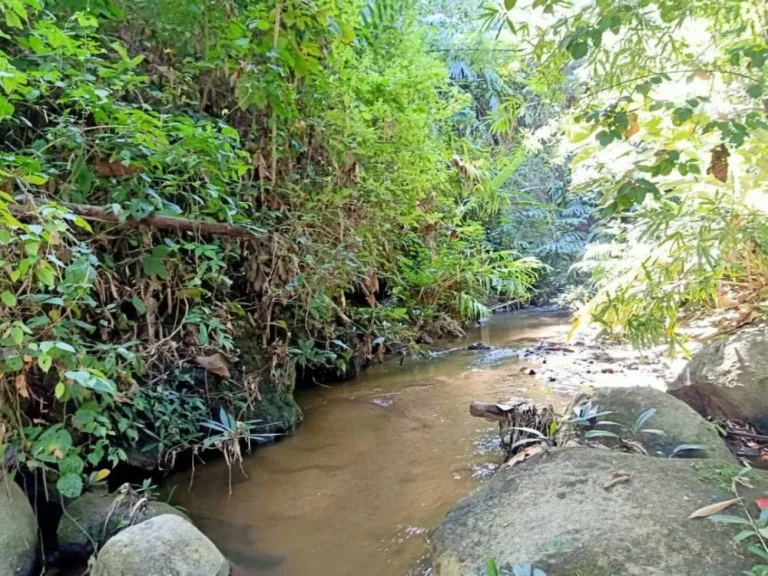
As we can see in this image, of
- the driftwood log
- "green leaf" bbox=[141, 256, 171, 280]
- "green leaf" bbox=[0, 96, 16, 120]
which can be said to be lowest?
the driftwood log

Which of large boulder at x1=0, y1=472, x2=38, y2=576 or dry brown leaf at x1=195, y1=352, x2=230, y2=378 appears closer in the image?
large boulder at x1=0, y1=472, x2=38, y2=576

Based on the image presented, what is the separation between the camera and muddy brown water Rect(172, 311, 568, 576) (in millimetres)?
2352

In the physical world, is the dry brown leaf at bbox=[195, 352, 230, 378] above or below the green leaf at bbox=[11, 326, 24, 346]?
below

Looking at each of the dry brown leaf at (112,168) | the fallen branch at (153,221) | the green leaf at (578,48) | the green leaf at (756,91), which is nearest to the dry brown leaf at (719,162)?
the green leaf at (756,91)

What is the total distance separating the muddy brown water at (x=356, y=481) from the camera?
92.6 inches

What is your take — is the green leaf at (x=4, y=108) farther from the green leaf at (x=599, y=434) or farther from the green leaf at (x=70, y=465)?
the green leaf at (x=599, y=434)

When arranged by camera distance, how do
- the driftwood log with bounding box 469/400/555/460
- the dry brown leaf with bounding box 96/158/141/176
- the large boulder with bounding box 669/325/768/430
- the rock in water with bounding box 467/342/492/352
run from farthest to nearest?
the rock in water with bounding box 467/342/492/352, the large boulder with bounding box 669/325/768/430, the driftwood log with bounding box 469/400/555/460, the dry brown leaf with bounding box 96/158/141/176

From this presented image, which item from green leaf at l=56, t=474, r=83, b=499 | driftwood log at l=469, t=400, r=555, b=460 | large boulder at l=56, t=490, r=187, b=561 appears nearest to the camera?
green leaf at l=56, t=474, r=83, b=499

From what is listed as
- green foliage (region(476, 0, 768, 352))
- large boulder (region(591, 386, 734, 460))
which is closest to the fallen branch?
green foliage (region(476, 0, 768, 352))

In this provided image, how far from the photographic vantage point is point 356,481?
3061 mm

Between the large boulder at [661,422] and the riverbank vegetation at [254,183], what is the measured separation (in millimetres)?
632

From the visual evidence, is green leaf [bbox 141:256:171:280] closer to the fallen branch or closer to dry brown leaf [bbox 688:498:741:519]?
the fallen branch

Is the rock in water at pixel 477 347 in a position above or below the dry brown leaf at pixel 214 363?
below

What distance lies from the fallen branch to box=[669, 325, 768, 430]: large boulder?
9.81ft
